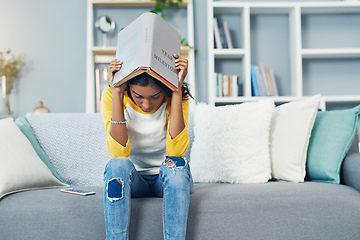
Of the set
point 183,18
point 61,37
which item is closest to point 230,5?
point 183,18

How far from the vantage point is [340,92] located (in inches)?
135

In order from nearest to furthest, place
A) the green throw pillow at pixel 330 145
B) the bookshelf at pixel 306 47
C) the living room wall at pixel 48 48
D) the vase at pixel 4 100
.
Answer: the green throw pillow at pixel 330 145
the vase at pixel 4 100
the living room wall at pixel 48 48
the bookshelf at pixel 306 47

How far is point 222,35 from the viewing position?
326 cm

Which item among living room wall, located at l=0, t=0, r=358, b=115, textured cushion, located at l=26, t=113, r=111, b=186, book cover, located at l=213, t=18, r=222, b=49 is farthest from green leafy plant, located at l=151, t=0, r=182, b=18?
textured cushion, located at l=26, t=113, r=111, b=186

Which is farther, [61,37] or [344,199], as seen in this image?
[61,37]

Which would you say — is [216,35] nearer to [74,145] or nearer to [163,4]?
[163,4]

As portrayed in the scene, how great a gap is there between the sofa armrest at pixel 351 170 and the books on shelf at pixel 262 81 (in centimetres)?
151

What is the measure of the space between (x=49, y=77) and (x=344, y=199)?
2.61m

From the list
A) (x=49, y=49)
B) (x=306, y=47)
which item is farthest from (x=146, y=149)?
(x=306, y=47)

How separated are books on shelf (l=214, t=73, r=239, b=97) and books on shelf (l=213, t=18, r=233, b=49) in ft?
0.84

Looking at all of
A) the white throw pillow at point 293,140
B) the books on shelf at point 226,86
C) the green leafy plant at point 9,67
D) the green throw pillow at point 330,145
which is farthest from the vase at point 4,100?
the green throw pillow at point 330,145

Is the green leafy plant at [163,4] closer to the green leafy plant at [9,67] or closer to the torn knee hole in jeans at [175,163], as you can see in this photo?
the green leafy plant at [9,67]

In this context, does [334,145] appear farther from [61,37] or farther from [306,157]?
[61,37]

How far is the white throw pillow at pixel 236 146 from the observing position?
1.73m
